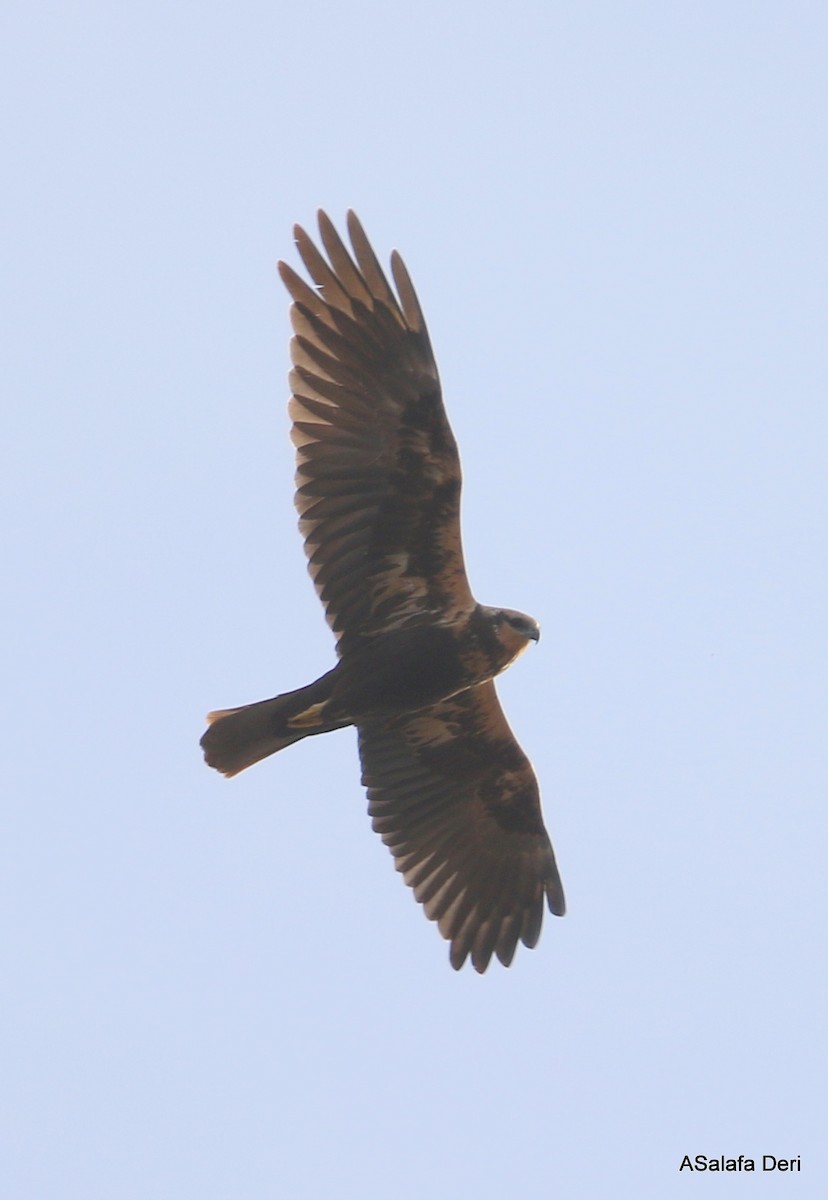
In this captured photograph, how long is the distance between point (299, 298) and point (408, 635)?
2.43 meters

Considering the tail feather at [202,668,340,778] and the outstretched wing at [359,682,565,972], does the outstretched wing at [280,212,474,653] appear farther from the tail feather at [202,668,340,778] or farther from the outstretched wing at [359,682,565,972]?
the outstretched wing at [359,682,565,972]

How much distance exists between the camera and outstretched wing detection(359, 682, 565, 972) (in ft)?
47.2

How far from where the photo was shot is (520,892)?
47.8 feet

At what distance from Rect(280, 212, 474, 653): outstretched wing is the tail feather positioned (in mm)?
581

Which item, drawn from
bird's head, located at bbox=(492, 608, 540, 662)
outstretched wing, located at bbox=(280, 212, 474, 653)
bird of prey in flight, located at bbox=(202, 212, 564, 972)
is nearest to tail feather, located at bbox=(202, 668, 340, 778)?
bird of prey in flight, located at bbox=(202, 212, 564, 972)

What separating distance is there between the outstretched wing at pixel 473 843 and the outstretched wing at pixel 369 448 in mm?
1691

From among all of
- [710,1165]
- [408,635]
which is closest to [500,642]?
[408,635]

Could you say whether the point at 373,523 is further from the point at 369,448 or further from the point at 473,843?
the point at 473,843

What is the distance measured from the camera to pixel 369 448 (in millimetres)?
12852

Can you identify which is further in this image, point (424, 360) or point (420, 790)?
point (420, 790)

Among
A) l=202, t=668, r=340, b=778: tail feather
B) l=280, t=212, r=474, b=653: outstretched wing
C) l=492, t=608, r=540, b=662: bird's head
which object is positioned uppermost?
l=280, t=212, r=474, b=653: outstretched wing

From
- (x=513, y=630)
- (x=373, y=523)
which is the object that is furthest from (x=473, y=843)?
(x=373, y=523)

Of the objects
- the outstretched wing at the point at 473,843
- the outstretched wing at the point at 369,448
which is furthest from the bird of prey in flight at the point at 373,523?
the outstretched wing at the point at 473,843

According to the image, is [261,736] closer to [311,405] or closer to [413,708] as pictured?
[413,708]
